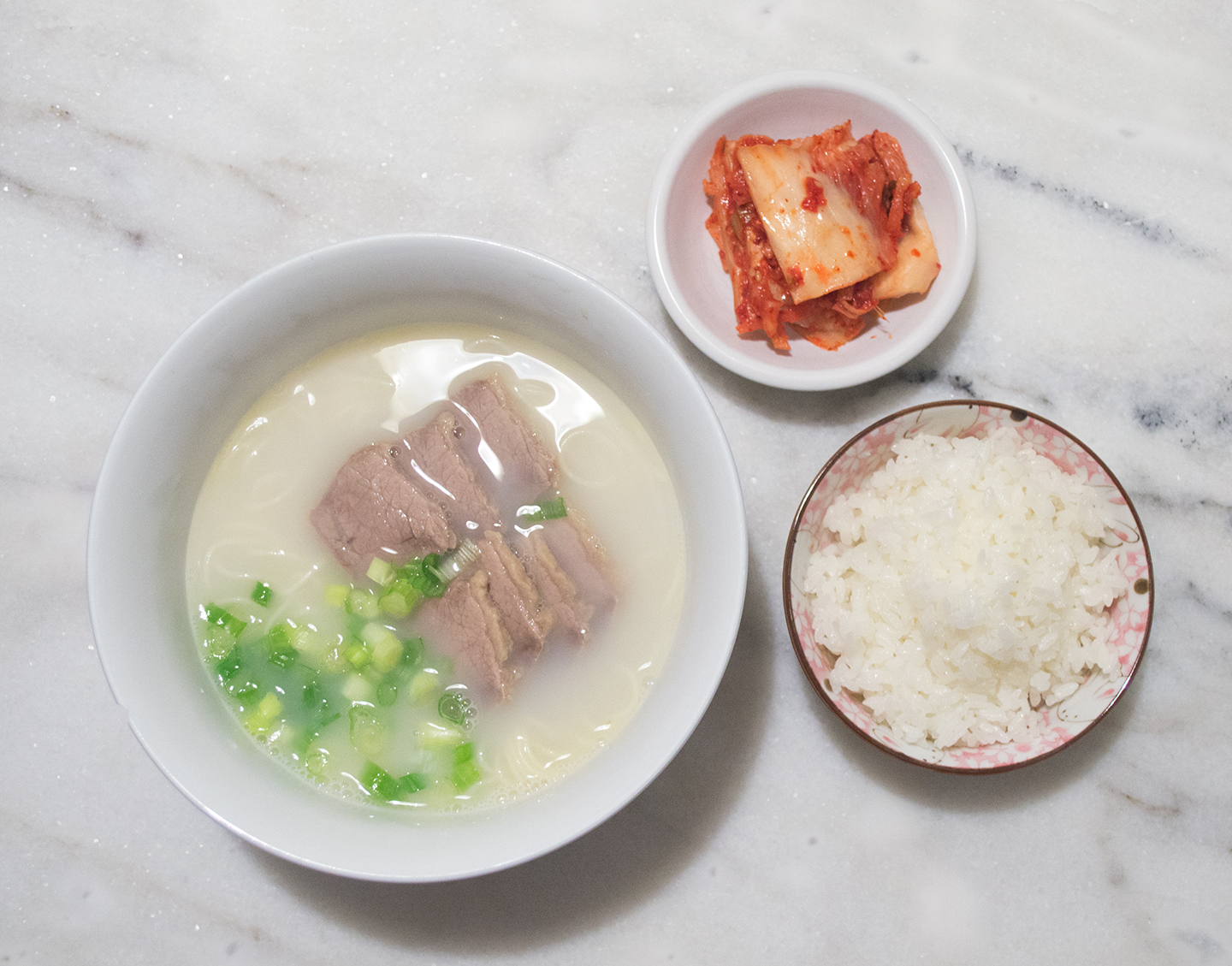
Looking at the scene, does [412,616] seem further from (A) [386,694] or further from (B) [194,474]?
(B) [194,474]

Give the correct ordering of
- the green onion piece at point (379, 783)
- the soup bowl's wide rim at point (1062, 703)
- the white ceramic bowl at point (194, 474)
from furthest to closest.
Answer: the soup bowl's wide rim at point (1062, 703), the green onion piece at point (379, 783), the white ceramic bowl at point (194, 474)

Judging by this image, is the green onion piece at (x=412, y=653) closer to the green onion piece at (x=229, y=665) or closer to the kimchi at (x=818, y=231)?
the green onion piece at (x=229, y=665)

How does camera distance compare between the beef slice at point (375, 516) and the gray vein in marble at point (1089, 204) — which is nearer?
the beef slice at point (375, 516)

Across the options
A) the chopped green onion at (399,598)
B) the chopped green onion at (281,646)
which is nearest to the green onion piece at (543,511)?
the chopped green onion at (399,598)

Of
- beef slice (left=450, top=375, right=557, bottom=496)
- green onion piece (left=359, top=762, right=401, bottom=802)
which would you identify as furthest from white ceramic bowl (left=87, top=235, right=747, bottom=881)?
beef slice (left=450, top=375, right=557, bottom=496)

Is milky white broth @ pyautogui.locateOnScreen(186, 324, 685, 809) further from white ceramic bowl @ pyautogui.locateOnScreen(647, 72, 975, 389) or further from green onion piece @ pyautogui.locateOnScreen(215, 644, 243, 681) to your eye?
white ceramic bowl @ pyautogui.locateOnScreen(647, 72, 975, 389)

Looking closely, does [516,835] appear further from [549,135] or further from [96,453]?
[549,135]

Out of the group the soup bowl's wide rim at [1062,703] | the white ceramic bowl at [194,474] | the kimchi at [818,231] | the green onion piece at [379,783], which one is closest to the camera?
the white ceramic bowl at [194,474]
